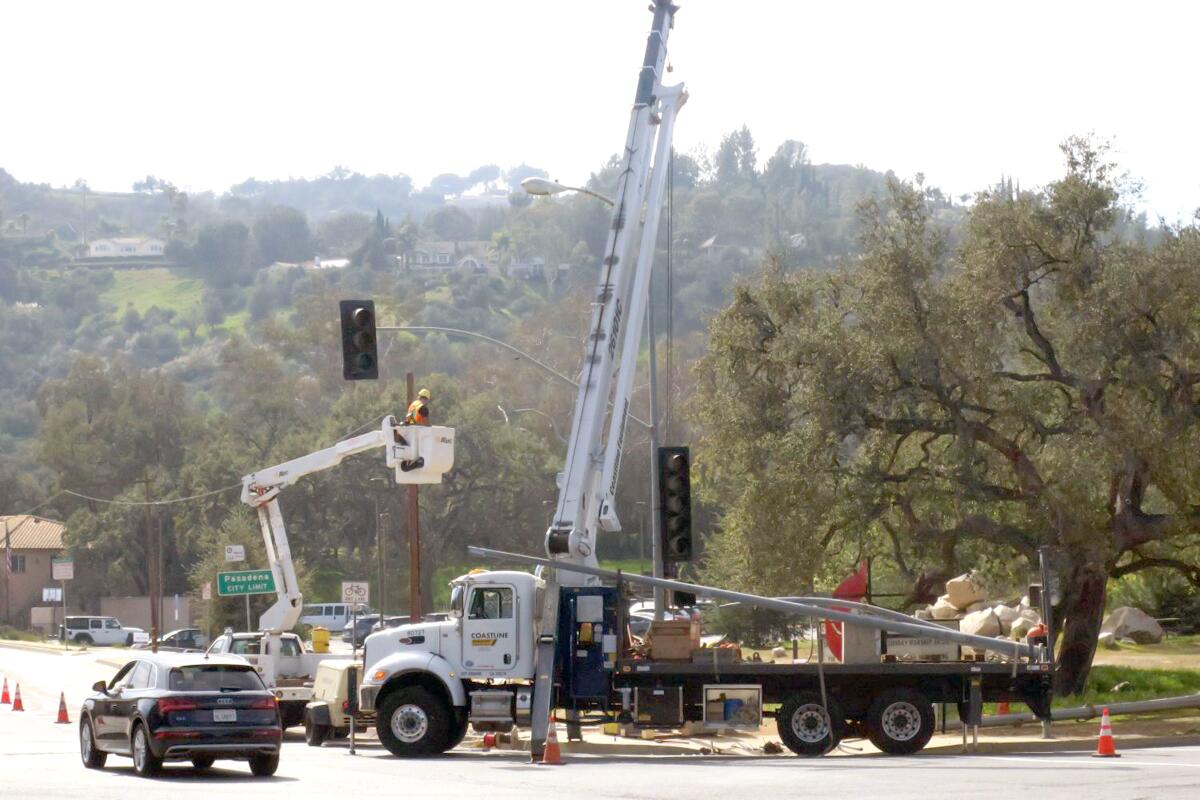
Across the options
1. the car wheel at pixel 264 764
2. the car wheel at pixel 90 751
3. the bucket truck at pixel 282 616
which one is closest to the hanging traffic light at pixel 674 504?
the bucket truck at pixel 282 616

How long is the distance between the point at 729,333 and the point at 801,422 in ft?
8.36

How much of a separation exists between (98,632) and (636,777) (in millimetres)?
63882

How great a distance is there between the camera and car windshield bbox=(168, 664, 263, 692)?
1955cm

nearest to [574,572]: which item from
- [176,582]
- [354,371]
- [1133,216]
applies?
[354,371]

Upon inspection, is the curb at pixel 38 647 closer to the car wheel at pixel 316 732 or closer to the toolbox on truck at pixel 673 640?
the car wheel at pixel 316 732

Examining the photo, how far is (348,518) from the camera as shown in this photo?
9156 cm

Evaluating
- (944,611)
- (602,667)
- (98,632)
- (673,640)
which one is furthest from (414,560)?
(98,632)

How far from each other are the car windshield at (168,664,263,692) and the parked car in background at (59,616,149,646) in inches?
2371

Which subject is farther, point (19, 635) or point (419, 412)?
point (19, 635)

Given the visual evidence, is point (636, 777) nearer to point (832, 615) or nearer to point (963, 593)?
point (832, 615)

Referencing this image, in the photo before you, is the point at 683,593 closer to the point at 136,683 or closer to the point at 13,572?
the point at 136,683

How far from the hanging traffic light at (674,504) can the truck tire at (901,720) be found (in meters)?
3.50

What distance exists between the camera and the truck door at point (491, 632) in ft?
75.7

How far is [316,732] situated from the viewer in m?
26.6
